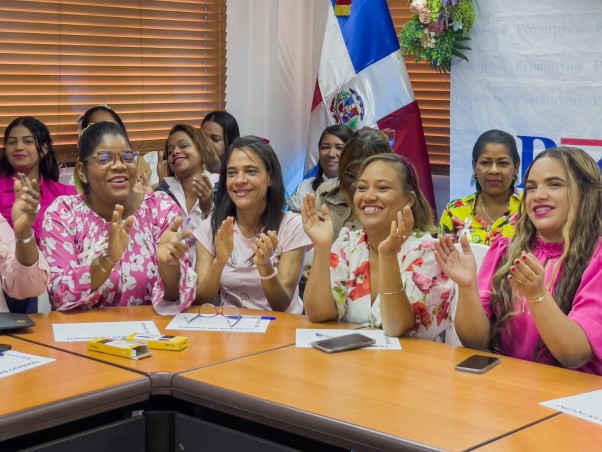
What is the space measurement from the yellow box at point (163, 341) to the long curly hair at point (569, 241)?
93cm

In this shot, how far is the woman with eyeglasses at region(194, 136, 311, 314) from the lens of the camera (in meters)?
3.39

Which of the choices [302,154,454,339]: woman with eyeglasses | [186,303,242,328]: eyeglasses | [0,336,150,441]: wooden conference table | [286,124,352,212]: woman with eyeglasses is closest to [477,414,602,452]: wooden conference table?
[302,154,454,339]: woman with eyeglasses

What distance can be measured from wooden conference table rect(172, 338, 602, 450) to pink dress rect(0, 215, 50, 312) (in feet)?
3.06

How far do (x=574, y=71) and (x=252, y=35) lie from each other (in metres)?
2.19

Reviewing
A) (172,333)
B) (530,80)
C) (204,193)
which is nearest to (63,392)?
(172,333)

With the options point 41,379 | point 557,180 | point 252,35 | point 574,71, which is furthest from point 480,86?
point 41,379

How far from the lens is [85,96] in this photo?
16.4 ft

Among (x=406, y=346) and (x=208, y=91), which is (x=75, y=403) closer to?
(x=406, y=346)

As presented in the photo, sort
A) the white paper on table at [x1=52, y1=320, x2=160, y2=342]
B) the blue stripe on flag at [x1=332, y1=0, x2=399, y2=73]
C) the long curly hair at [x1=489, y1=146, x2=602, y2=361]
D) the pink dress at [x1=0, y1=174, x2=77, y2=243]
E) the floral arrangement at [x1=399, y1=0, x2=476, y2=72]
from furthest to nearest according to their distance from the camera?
the blue stripe on flag at [x1=332, y1=0, x2=399, y2=73] → the floral arrangement at [x1=399, y1=0, x2=476, y2=72] → the pink dress at [x1=0, y1=174, x2=77, y2=243] → the white paper on table at [x1=52, y1=320, x2=160, y2=342] → the long curly hair at [x1=489, y1=146, x2=602, y2=361]

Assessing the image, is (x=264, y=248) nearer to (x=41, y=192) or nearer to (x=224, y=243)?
(x=224, y=243)

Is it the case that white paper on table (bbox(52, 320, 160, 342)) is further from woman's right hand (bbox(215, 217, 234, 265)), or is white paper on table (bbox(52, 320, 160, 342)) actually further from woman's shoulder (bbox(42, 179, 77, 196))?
woman's shoulder (bbox(42, 179, 77, 196))

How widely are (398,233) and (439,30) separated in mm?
2249

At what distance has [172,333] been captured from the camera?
2820mm

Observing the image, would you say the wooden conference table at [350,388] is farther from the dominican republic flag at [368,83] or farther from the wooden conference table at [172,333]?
the dominican republic flag at [368,83]
